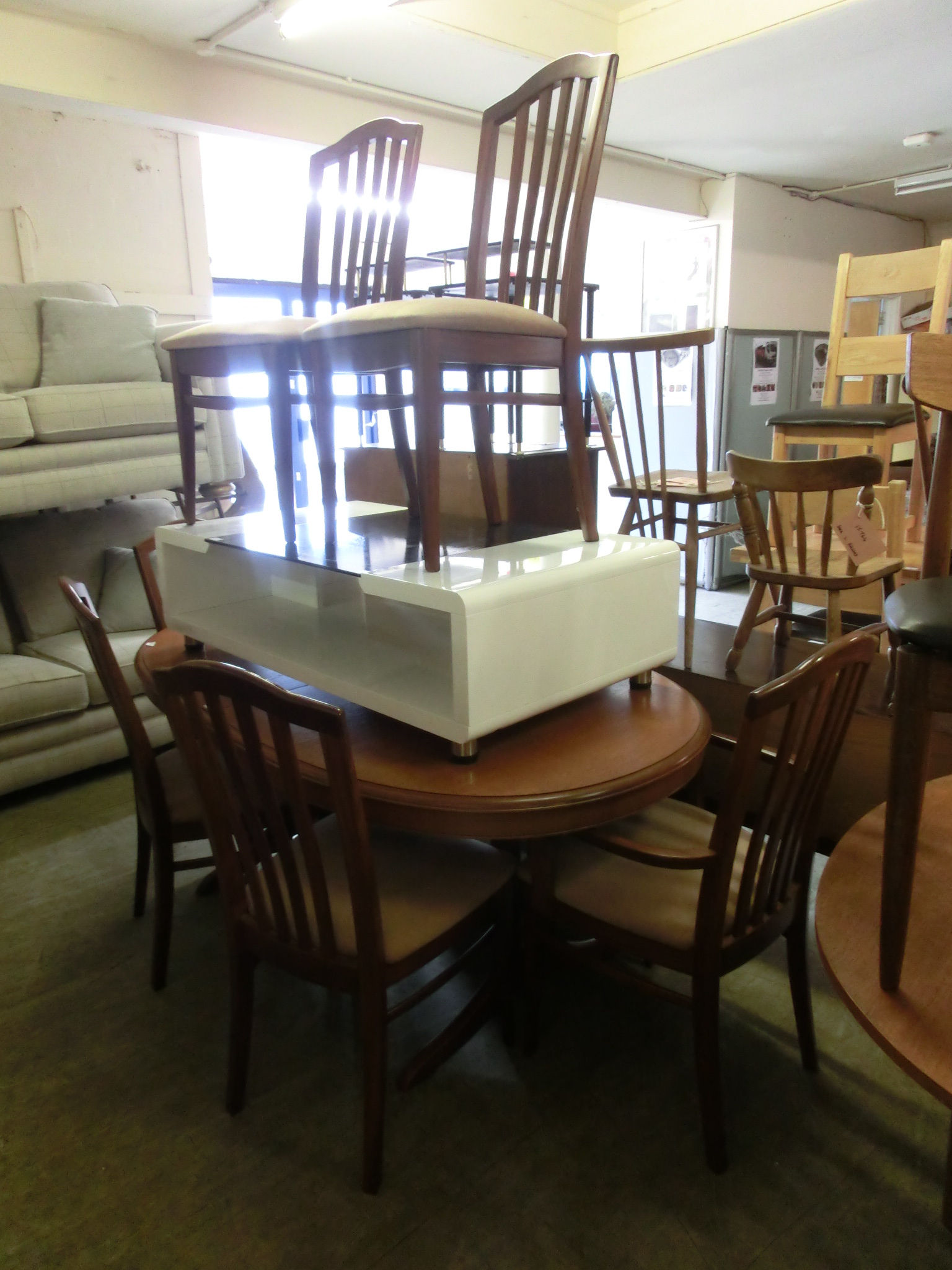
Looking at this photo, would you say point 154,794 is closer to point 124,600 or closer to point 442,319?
point 442,319

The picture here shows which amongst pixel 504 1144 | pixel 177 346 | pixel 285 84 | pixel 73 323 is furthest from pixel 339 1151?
pixel 285 84

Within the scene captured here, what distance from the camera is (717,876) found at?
3.98 feet

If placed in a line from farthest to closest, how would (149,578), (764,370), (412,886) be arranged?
(764,370) < (149,578) < (412,886)

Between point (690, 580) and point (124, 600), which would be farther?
point (124, 600)

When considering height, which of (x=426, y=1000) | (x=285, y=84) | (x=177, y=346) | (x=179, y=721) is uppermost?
(x=285, y=84)

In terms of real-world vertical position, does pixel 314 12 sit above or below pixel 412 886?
above

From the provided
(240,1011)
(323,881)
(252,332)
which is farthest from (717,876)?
(252,332)

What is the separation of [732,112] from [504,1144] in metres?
4.39

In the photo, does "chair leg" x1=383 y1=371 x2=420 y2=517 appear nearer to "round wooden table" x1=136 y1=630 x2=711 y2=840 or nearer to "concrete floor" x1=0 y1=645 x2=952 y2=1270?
"round wooden table" x1=136 y1=630 x2=711 y2=840

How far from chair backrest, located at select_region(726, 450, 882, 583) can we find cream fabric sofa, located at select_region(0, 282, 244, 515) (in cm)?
184

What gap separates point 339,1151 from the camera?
1384 mm

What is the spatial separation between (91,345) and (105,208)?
0.95 m

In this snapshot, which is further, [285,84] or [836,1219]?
[285,84]

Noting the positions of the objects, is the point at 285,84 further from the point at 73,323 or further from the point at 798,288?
the point at 798,288
